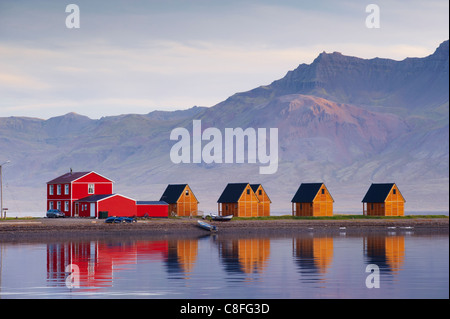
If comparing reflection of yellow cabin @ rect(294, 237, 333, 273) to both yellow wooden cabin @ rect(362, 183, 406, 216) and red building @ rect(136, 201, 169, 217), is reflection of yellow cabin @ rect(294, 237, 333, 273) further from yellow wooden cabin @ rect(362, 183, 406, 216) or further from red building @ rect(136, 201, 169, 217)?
yellow wooden cabin @ rect(362, 183, 406, 216)

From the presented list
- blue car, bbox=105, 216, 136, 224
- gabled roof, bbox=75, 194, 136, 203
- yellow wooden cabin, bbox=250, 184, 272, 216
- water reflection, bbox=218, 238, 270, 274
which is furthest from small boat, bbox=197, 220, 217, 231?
yellow wooden cabin, bbox=250, 184, 272, 216

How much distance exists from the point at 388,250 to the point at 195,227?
3704 centimetres

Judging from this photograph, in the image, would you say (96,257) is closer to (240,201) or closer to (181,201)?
(181,201)

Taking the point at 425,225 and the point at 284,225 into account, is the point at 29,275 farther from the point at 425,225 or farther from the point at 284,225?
the point at 425,225

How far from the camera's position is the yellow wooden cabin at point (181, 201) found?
12488cm

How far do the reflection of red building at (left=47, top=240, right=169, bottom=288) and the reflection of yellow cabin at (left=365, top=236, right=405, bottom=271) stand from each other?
758 inches

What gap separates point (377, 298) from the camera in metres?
41.8

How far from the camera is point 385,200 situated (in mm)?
132250

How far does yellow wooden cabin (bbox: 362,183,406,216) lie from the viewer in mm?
132500

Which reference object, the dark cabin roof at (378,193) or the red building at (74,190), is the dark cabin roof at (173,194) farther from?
the dark cabin roof at (378,193)

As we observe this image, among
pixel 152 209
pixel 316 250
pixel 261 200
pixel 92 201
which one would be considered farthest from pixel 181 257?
pixel 261 200

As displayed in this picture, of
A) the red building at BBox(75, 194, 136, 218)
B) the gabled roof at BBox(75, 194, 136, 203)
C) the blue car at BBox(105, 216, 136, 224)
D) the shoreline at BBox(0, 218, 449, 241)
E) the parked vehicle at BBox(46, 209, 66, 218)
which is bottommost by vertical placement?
the shoreline at BBox(0, 218, 449, 241)

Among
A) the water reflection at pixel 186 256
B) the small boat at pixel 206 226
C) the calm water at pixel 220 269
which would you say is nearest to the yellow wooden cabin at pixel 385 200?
the small boat at pixel 206 226
